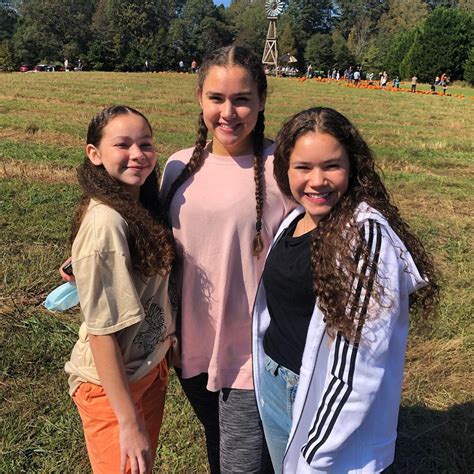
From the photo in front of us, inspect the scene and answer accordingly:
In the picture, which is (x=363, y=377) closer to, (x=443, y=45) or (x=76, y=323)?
(x=76, y=323)

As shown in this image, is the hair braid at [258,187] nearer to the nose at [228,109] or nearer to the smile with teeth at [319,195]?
the nose at [228,109]

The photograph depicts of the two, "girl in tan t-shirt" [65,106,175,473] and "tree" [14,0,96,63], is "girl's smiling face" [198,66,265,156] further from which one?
"tree" [14,0,96,63]

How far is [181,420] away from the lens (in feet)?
10.1

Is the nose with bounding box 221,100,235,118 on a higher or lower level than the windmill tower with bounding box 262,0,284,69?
lower

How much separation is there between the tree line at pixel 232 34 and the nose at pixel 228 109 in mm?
47781

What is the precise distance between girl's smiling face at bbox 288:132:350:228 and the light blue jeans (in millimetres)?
619

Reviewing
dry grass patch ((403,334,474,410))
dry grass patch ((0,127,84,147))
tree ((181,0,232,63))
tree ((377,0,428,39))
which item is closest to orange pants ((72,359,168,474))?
dry grass patch ((403,334,474,410))

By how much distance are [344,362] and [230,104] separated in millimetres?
977

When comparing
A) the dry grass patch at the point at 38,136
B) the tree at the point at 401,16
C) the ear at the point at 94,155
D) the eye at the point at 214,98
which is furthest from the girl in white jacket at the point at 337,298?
the tree at the point at 401,16

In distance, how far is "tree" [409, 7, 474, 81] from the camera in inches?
1863

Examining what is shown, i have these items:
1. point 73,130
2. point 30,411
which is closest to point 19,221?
point 30,411

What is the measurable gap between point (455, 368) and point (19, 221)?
14.6 feet

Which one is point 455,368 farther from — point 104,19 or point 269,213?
point 104,19

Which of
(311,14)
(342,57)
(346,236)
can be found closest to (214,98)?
(346,236)
